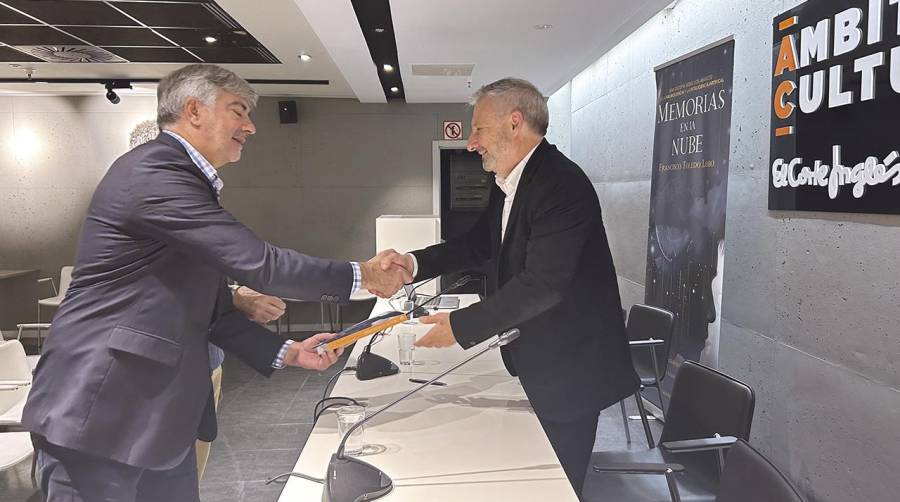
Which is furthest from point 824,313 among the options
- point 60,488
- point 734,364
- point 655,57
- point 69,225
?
point 69,225

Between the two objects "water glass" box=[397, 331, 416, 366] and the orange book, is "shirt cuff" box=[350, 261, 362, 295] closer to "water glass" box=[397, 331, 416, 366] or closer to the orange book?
the orange book

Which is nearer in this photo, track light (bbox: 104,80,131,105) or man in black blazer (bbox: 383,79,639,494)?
man in black blazer (bbox: 383,79,639,494)

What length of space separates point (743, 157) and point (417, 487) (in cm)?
271

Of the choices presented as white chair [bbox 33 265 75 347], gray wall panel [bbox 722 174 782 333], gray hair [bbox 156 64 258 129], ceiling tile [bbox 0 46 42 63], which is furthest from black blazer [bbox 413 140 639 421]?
white chair [bbox 33 265 75 347]

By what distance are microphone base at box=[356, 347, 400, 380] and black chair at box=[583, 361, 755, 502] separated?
812mm

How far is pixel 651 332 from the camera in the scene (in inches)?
136

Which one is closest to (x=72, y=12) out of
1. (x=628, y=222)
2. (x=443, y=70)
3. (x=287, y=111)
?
(x=443, y=70)

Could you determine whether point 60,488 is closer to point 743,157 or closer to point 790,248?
point 790,248

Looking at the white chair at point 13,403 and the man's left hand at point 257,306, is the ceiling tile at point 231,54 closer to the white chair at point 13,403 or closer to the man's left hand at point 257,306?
the white chair at point 13,403

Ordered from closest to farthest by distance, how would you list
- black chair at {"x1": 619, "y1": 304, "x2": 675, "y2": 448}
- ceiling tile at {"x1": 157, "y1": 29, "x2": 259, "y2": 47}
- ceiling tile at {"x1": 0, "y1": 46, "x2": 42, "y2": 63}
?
black chair at {"x1": 619, "y1": 304, "x2": 675, "y2": 448}, ceiling tile at {"x1": 157, "y1": 29, "x2": 259, "y2": 47}, ceiling tile at {"x1": 0, "y1": 46, "x2": 42, "y2": 63}

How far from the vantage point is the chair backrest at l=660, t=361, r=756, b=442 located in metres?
1.99

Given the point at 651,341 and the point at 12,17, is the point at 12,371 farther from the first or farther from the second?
the point at 651,341

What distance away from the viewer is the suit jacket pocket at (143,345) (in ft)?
4.55

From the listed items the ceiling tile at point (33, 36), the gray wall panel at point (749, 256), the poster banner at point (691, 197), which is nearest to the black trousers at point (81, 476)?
the gray wall panel at point (749, 256)
